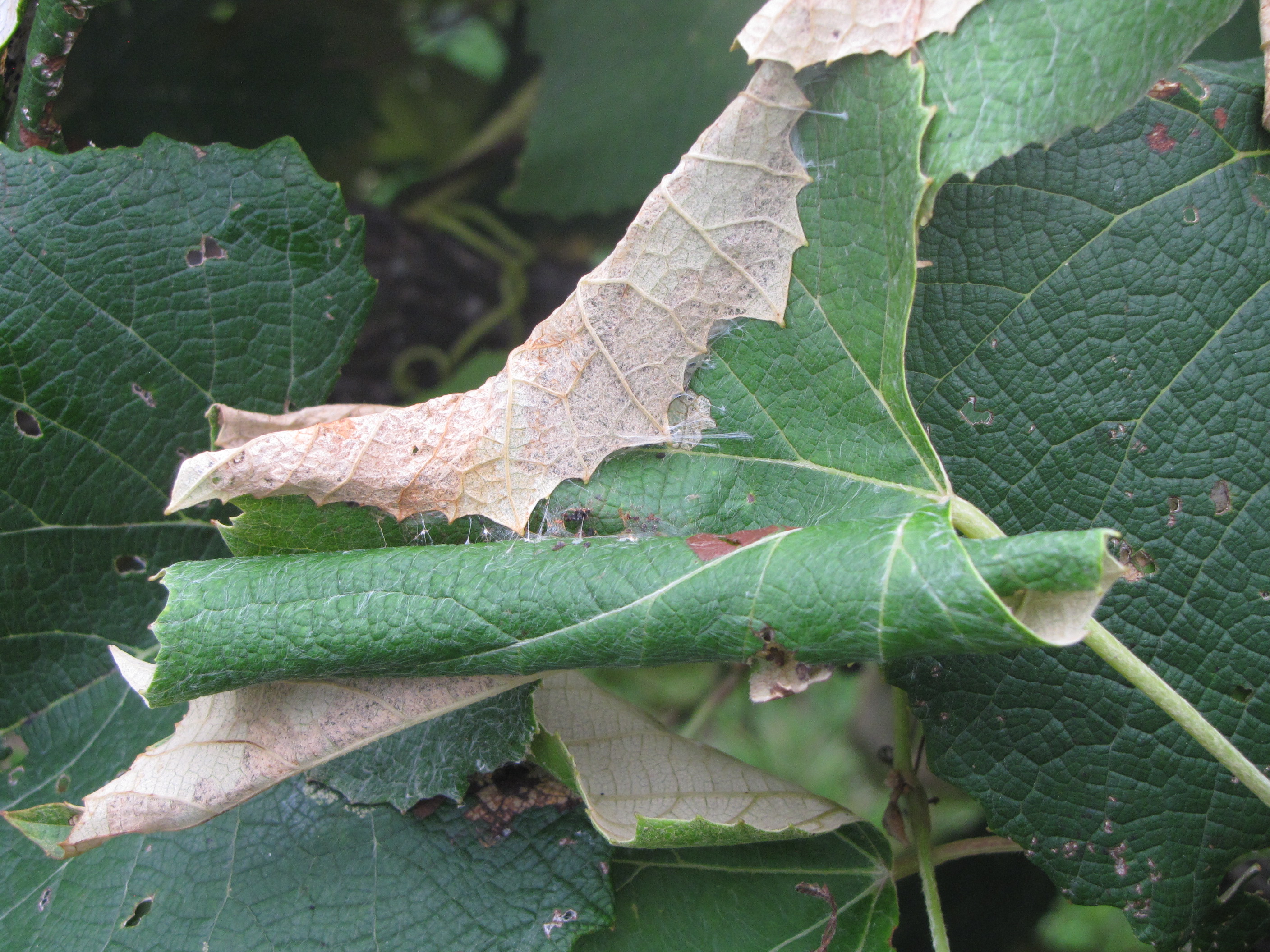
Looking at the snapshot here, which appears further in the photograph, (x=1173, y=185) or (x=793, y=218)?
(x=1173, y=185)

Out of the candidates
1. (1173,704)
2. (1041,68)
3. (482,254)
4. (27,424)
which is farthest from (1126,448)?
(482,254)

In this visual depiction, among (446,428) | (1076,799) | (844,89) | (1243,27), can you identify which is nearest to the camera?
(844,89)

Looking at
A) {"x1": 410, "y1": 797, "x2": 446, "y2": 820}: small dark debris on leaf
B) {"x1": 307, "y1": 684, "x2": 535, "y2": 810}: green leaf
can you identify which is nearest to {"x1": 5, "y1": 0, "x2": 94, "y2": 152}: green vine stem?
{"x1": 307, "y1": 684, "x2": 535, "y2": 810}: green leaf

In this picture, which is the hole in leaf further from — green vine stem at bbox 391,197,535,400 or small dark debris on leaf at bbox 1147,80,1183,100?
green vine stem at bbox 391,197,535,400

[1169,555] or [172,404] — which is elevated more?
[172,404]

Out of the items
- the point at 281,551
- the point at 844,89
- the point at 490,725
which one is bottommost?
the point at 490,725

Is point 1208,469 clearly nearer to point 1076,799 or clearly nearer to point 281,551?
point 1076,799

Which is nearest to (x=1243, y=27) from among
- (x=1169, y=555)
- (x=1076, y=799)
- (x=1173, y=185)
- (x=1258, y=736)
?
(x=1173, y=185)
